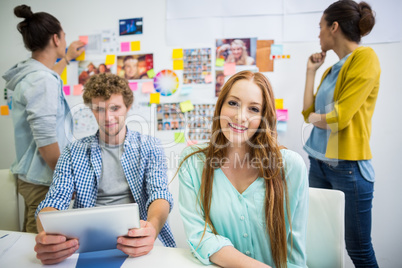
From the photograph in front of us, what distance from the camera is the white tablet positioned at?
0.65 m

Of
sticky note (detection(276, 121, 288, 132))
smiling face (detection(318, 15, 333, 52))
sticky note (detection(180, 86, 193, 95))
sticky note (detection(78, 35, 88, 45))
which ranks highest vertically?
sticky note (detection(78, 35, 88, 45))

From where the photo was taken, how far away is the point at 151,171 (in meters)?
1.12

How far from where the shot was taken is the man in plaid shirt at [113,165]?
1045mm

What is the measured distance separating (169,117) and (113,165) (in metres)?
0.87

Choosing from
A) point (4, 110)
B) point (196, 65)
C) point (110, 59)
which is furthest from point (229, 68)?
point (4, 110)

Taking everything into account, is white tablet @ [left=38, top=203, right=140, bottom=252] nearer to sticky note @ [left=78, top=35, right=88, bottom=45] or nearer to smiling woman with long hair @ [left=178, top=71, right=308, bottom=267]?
smiling woman with long hair @ [left=178, top=71, right=308, bottom=267]

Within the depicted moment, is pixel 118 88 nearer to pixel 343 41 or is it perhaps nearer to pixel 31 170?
pixel 31 170

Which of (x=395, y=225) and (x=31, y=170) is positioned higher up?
(x=31, y=170)

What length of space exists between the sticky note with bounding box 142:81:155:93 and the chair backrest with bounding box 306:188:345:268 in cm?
144

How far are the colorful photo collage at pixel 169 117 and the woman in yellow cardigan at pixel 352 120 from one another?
3.24ft

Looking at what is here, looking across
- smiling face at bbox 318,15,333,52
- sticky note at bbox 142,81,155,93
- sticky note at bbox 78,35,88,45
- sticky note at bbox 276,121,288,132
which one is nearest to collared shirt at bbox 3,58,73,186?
sticky note at bbox 142,81,155,93

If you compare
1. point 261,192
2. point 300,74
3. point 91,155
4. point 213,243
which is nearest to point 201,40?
point 300,74

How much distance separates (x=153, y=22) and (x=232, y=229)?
169 cm

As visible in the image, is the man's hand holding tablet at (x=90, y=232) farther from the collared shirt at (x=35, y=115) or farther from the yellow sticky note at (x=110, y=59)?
the yellow sticky note at (x=110, y=59)
